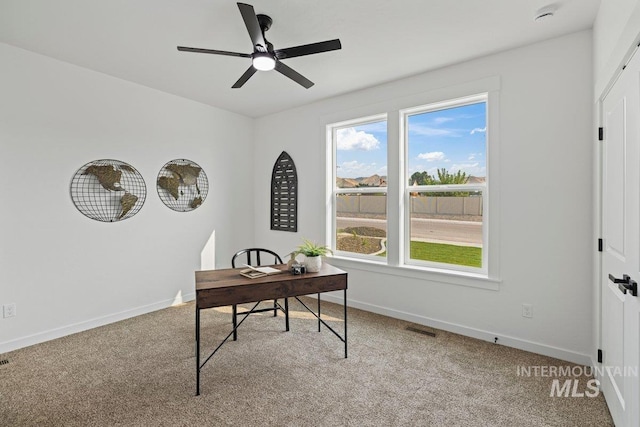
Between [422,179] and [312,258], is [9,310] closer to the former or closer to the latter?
[312,258]

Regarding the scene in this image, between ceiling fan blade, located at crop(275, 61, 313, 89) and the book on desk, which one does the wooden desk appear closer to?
the book on desk

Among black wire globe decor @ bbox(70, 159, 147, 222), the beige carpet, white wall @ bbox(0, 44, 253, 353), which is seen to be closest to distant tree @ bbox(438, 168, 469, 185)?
the beige carpet

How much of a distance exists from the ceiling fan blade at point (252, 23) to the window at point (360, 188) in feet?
6.59

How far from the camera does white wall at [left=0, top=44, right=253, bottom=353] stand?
279cm

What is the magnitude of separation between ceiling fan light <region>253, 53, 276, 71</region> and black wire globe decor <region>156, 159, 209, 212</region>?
2.23 metres

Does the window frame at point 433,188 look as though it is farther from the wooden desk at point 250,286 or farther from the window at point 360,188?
the wooden desk at point 250,286

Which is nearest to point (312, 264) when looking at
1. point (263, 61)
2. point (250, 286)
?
point (250, 286)

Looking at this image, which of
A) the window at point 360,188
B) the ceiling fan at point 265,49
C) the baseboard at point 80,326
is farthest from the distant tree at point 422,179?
the baseboard at point 80,326

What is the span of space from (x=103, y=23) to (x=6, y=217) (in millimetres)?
1883

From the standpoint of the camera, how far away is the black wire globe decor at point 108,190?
10.5 feet

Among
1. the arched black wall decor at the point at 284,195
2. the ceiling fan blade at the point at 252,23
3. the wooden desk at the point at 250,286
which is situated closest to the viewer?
the ceiling fan blade at the point at 252,23

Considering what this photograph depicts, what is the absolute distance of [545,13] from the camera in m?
2.21

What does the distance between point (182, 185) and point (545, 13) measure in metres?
4.03

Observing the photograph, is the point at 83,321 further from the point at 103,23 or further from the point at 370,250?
the point at 370,250
